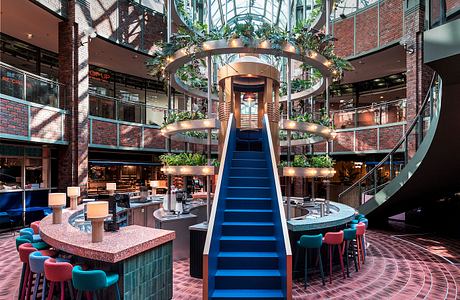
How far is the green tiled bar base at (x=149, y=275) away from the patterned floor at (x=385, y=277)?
2.00 ft

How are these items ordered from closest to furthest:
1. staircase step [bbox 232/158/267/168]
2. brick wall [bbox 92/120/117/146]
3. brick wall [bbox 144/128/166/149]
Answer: staircase step [bbox 232/158/267/168]
brick wall [bbox 92/120/117/146]
brick wall [bbox 144/128/166/149]

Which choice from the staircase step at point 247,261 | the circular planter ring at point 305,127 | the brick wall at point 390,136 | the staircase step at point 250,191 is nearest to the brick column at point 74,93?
the staircase step at point 250,191

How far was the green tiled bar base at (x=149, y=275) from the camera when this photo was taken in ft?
12.9

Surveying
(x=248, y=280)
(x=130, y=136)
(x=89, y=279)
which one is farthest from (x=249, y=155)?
(x=130, y=136)

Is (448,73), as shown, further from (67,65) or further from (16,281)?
(67,65)

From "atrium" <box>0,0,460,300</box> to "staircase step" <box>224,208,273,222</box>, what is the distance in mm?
27

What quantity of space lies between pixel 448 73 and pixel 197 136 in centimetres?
627

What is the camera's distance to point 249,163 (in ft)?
24.1

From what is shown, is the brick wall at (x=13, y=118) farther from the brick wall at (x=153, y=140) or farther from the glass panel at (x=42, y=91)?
the brick wall at (x=153, y=140)

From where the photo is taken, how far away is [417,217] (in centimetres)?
1183

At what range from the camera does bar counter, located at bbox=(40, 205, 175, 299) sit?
3.79 metres

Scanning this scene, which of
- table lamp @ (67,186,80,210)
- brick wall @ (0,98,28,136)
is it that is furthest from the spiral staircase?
brick wall @ (0,98,28,136)

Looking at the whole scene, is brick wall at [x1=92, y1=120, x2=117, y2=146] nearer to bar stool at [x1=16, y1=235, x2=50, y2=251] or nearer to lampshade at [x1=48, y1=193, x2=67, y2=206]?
lampshade at [x1=48, y1=193, x2=67, y2=206]

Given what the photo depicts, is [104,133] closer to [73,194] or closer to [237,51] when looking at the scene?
[73,194]
